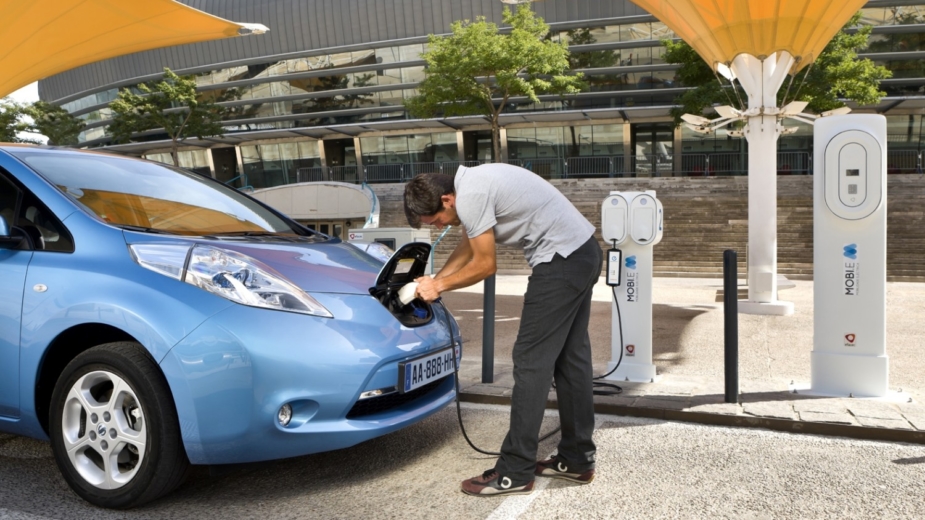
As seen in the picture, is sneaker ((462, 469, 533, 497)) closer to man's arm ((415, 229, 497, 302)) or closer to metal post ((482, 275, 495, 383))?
man's arm ((415, 229, 497, 302))

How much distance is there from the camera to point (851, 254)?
5113mm

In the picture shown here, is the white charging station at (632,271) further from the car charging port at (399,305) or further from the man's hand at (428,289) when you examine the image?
the man's hand at (428,289)

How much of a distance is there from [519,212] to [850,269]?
9.62 ft

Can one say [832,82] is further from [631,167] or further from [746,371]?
[746,371]

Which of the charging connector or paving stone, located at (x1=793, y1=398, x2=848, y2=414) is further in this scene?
the charging connector

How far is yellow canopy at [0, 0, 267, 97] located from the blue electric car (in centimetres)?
1406

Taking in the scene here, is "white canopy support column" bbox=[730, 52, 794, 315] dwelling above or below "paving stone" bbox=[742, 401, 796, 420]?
above

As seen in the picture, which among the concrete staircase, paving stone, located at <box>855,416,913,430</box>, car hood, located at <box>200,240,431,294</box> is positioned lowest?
the concrete staircase

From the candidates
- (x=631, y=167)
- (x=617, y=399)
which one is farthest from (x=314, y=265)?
(x=631, y=167)

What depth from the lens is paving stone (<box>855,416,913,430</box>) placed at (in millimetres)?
4246

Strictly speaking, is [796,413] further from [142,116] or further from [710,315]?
[142,116]

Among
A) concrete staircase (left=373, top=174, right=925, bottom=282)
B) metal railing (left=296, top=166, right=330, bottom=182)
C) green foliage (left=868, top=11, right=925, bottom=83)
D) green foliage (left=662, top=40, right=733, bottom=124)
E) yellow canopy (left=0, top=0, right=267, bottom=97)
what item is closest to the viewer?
yellow canopy (left=0, top=0, right=267, bottom=97)

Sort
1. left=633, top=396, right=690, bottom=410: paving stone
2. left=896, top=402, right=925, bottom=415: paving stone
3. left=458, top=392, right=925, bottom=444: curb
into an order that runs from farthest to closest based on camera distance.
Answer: left=633, top=396, right=690, bottom=410: paving stone, left=896, top=402, right=925, bottom=415: paving stone, left=458, top=392, right=925, bottom=444: curb

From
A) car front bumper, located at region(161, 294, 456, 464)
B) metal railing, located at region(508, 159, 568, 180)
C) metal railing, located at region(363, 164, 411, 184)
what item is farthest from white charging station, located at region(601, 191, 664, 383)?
metal railing, located at region(363, 164, 411, 184)
